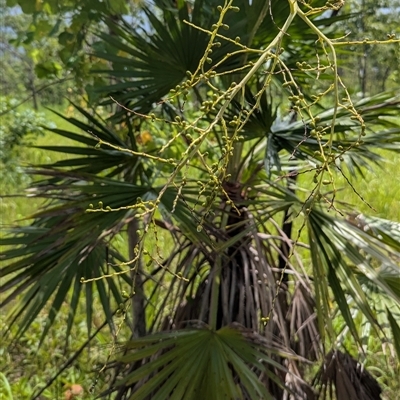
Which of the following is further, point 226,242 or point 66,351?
point 66,351

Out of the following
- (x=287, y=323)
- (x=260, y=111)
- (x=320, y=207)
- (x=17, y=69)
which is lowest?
(x=287, y=323)

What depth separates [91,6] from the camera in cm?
171

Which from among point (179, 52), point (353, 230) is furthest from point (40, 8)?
point (353, 230)

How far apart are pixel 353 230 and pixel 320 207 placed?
214mm

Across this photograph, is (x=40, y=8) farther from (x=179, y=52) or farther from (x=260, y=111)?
(x=260, y=111)

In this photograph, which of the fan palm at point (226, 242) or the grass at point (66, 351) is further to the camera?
the grass at point (66, 351)

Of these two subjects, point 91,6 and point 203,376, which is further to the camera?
point 91,6

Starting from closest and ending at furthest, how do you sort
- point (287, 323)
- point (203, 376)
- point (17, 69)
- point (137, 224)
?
point (203, 376) < point (287, 323) < point (137, 224) < point (17, 69)

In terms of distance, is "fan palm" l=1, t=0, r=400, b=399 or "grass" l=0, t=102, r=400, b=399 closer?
"fan palm" l=1, t=0, r=400, b=399

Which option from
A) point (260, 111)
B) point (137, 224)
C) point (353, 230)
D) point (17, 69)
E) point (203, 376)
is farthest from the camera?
point (17, 69)

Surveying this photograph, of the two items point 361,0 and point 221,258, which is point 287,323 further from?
point 361,0

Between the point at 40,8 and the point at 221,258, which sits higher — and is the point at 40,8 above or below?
above

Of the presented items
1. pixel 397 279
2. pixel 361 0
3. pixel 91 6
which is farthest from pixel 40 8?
pixel 361 0

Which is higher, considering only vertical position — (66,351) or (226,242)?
(226,242)
